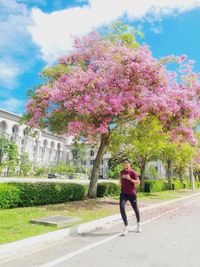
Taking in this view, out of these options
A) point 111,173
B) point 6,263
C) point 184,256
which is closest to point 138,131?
point 184,256

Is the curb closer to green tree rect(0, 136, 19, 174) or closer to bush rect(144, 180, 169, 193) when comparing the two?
bush rect(144, 180, 169, 193)

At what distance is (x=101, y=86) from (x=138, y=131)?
409 centimetres

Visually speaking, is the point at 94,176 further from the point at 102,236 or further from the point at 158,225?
the point at 102,236

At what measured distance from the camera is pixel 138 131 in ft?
53.2

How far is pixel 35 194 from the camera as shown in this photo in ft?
41.6

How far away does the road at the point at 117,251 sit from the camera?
5.21m

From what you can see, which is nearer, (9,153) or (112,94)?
(112,94)

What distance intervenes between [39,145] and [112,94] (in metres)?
→ 83.8

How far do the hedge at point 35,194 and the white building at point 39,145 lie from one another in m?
53.6

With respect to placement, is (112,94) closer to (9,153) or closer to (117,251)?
(117,251)

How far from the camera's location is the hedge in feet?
37.1

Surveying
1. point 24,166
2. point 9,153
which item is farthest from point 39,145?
point 9,153

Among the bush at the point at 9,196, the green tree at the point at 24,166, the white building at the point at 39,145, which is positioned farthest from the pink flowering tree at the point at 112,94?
the white building at the point at 39,145

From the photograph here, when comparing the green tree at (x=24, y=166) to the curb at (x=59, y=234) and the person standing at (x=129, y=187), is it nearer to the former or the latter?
the curb at (x=59, y=234)
